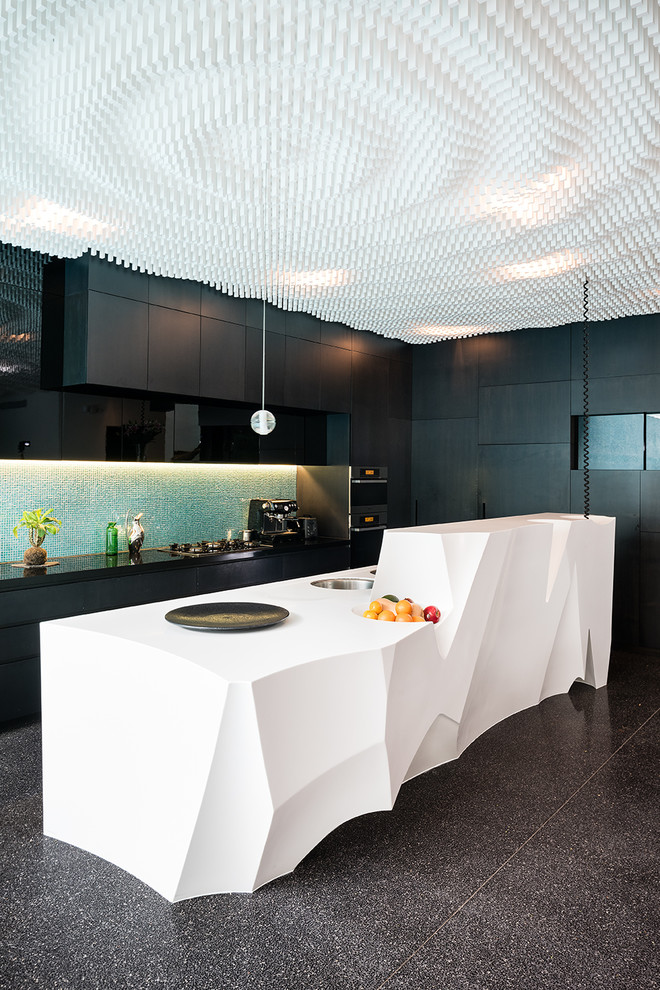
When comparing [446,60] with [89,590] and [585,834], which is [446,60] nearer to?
[585,834]

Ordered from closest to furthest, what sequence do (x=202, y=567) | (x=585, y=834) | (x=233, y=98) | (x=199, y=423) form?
(x=233, y=98)
(x=585, y=834)
(x=202, y=567)
(x=199, y=423)

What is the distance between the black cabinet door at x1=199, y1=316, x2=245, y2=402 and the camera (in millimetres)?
5258

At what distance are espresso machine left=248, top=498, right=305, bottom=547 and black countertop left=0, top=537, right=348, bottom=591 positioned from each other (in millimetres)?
365

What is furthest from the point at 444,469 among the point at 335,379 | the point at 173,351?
the point at 173,351

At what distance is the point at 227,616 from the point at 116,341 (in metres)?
2.51

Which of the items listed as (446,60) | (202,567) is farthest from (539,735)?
(446,60)

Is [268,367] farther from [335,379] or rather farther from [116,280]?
[116,280]

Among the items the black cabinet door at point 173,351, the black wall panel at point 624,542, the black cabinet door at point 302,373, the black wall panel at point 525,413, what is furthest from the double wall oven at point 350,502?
the black wall panel at point 624,542

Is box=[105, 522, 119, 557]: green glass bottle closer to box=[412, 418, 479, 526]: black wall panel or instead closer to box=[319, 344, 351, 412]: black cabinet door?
box=[319, 344, 351, 412]: black cabinet door

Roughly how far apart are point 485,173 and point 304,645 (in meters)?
2.19

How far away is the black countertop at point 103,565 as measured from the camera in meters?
4.07

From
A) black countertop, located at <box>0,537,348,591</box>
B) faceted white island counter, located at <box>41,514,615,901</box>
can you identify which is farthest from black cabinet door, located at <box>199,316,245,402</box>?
faceted white island counter, located at <box>41,514,615,901</box>

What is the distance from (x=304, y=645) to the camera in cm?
260

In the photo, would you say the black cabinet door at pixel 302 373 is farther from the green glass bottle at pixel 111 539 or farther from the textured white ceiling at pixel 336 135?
the green glass bottle at pixel 111 539
